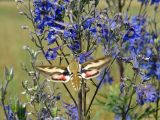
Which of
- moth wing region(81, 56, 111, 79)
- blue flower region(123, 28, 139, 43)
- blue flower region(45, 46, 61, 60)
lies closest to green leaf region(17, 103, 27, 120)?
blue flower region(45, 46, 61, 60)

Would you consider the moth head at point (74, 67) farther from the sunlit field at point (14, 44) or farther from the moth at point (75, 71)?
the sunlit field at point (14, 44)

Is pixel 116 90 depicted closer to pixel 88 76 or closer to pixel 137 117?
pixel 137 117

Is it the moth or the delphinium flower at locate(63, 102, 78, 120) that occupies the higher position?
the moth

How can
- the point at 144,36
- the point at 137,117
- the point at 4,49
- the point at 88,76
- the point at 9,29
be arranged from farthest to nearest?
Result: the point at 9,29 < the point at 4,49 < the point at 144,36 < the point at 137,117 < the point at 88,76

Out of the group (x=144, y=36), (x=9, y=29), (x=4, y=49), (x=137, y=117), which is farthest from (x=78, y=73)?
(x=9, y=29)

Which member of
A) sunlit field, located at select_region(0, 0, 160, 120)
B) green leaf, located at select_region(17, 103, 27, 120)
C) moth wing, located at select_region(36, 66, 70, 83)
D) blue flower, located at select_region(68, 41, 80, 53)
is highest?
blue flower, located at select_region(68, 41, 80, 53)

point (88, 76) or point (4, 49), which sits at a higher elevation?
point (88, 76)

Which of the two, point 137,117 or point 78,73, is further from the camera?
point 137,117

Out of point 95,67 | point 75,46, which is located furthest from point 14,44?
point 95,67

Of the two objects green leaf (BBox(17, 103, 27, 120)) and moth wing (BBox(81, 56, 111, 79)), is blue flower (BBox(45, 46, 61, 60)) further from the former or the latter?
moth wing (BBox(81, 56, 111, 79))
